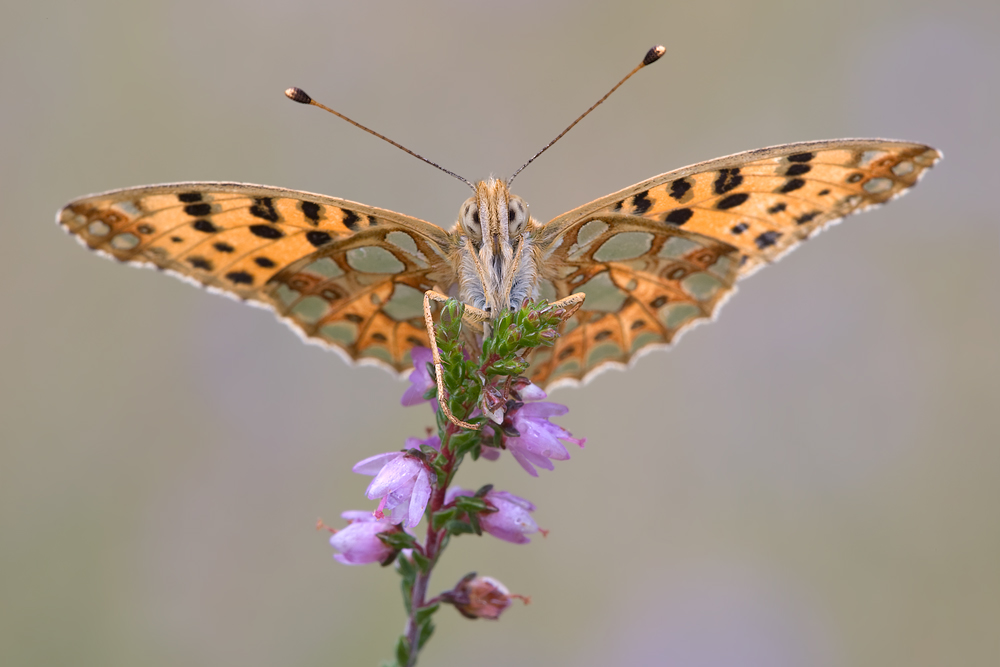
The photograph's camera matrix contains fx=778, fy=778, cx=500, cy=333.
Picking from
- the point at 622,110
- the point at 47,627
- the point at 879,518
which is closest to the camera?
the point at 47,627

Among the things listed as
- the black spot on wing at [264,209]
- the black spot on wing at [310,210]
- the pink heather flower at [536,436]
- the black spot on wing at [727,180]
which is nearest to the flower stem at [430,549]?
the pink heather flower at [536,436]

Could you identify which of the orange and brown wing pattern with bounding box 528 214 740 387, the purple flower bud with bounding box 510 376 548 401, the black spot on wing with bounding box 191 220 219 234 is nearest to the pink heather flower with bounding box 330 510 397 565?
the purple flower bud with bounding box 510 376 548 401

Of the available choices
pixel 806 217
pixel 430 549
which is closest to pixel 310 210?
pixel 430 549

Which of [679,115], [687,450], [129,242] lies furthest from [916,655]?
[129,242]

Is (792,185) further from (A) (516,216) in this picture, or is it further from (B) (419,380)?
(B) (419,380)

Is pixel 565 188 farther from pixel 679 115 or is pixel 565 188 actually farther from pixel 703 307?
pixel 703 307

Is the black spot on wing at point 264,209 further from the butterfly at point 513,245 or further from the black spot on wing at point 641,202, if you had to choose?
the black spot on wing at point 641,202
